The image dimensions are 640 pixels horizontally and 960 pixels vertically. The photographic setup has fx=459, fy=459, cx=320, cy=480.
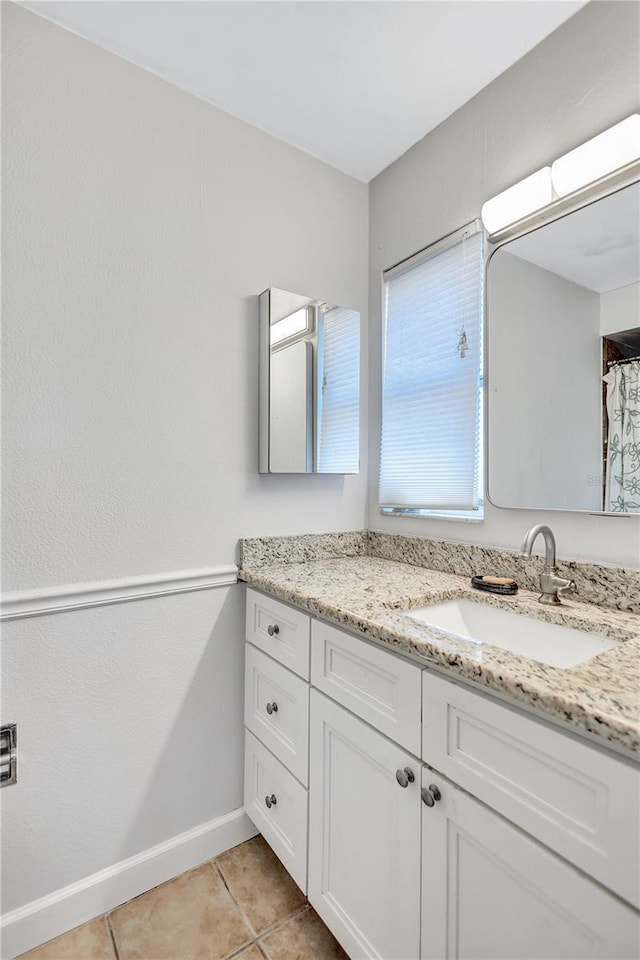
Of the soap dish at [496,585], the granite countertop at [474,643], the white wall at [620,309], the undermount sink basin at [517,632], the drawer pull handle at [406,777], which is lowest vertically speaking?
the drawer pull handle at [406,777]

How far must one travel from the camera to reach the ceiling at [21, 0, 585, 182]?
3.96 ft

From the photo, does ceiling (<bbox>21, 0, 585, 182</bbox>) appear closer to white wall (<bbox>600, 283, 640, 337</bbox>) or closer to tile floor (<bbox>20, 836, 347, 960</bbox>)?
white wall (<bbox>600, 283, 640, 337</bbox>)

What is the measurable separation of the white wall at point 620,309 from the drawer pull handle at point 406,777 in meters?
1.10

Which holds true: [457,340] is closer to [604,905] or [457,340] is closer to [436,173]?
[436,173]

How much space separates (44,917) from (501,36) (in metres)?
2.68

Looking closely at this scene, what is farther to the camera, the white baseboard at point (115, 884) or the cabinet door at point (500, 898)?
the white baseboard at point (115, 884)

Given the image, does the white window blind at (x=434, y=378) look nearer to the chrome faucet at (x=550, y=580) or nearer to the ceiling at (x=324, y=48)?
the chrome faucet at (x=550, y=580)

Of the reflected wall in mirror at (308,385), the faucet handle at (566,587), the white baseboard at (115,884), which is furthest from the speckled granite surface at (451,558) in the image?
the white baseboard at (115,884)

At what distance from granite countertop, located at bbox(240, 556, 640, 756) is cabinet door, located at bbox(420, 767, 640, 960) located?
0.70 ft

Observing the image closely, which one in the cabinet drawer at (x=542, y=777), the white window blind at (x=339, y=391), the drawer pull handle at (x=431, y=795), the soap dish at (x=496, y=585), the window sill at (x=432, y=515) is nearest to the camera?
the cabinet drawer at (x=542, y=777)

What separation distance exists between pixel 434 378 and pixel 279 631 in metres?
1.00

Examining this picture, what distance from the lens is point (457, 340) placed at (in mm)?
1541

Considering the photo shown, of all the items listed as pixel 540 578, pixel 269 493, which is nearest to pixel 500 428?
pixel 540 578

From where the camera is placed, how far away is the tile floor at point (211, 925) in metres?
1.18
